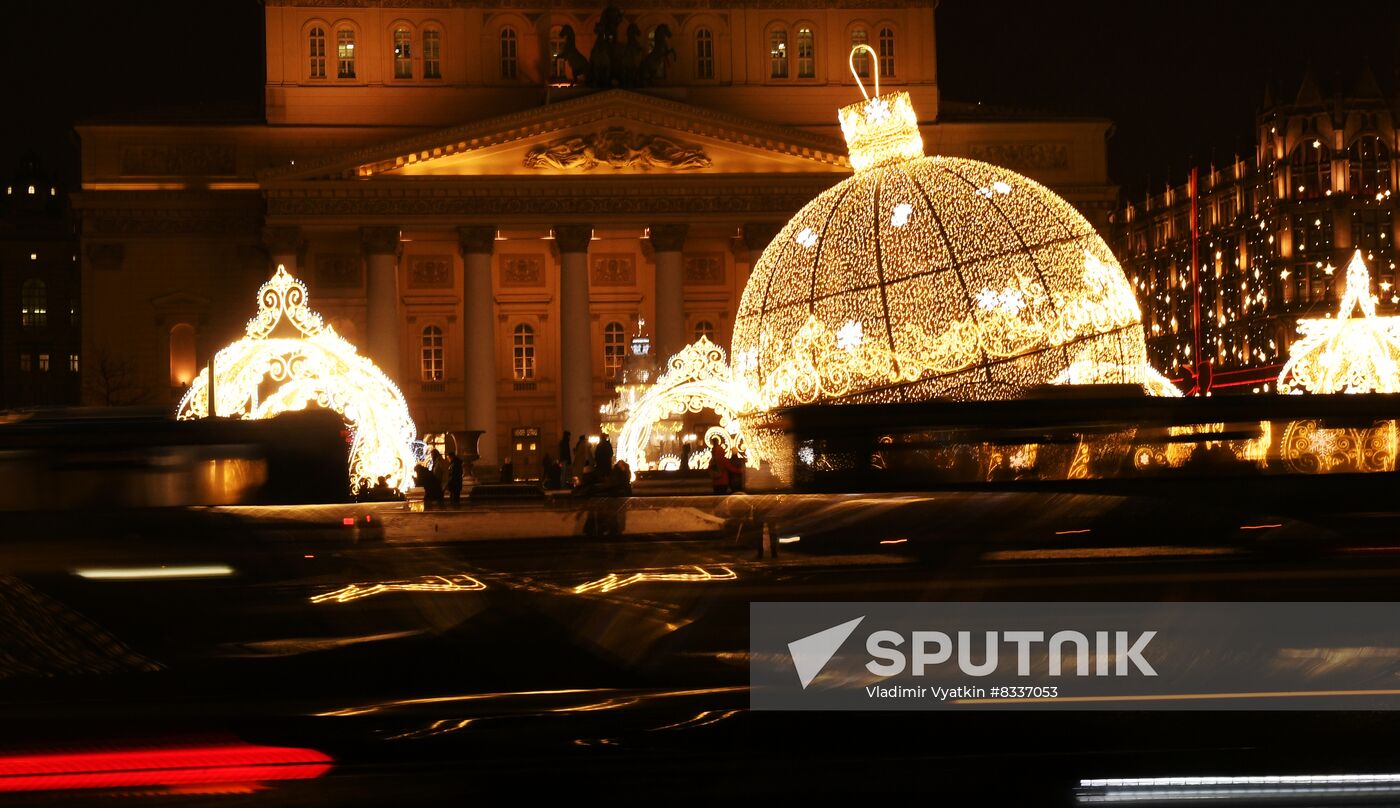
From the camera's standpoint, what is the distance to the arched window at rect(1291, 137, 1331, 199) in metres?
86.9

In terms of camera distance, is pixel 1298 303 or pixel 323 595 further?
pixel 1298 303

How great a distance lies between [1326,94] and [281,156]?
57091 mm

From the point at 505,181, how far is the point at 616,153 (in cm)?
286

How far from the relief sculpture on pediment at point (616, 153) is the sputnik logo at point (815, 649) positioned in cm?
3915

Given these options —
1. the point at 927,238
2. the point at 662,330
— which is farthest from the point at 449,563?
the point at 662,330

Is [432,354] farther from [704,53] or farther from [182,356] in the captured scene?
[704,53]

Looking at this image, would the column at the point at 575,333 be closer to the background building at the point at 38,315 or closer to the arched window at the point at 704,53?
the arched window at the point at 704,53

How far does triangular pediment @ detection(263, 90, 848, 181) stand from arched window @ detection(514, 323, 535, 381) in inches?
263

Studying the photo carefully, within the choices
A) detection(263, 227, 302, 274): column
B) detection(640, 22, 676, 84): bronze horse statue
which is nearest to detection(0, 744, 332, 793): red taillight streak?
detection(263, 227, 302, 274): column

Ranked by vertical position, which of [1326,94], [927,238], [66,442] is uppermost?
[1326,94]

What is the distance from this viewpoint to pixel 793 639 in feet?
26.2

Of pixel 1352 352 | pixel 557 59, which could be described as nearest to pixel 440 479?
pixel 1352 352

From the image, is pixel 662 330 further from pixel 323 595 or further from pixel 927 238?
pixel 323 595

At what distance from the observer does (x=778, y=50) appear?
2066 inches
